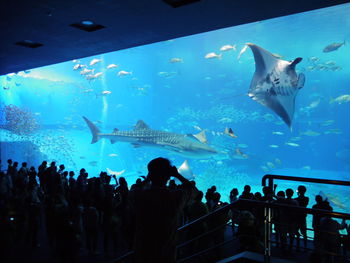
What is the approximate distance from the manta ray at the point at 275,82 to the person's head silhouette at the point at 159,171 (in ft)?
22.8

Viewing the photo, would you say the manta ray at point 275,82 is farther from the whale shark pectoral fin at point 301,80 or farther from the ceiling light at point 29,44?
the ceiling light at point 29,44

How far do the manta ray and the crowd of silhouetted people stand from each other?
4.35 meters

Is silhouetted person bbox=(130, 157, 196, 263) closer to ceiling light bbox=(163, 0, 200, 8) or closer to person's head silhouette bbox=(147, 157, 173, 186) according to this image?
person's head silhouette bbox=(147, 157, 173, 186)

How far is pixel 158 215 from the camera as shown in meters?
1.53

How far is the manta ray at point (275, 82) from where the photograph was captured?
7.84 m

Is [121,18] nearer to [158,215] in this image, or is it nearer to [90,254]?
[90,254]

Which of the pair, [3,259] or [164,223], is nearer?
[164,223]

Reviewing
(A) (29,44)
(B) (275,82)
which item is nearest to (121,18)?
(A) (29,44)

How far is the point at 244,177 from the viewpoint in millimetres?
33625

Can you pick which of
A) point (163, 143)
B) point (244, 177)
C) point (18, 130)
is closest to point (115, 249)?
point (163, 143)

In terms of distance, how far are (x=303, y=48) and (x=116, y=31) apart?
172 feet

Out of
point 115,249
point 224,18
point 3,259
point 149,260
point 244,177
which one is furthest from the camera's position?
point 244,177

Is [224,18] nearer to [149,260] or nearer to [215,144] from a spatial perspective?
[149,260]

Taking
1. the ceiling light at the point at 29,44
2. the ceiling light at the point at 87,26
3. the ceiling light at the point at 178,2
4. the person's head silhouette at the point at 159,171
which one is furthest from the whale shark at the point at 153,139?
the person's head silhouette at the point at 159,171
